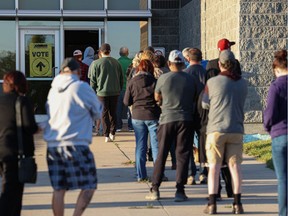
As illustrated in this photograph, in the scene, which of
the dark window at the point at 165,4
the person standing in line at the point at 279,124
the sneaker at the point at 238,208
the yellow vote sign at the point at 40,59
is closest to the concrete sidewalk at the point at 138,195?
the sneaker at the point at 238,208

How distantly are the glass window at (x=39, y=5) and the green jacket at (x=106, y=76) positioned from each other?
6.18 metres

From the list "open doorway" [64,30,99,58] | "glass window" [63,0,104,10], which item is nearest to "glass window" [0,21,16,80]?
"open doorway" [64,30,99,58]

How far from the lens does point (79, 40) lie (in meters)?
22.5

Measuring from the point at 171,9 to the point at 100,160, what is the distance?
9.66 metres

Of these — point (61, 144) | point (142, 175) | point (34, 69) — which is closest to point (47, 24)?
point (34, 69)

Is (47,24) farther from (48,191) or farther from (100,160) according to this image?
(48,191)

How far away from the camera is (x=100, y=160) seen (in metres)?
14.3

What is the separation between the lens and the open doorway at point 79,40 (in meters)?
22.4

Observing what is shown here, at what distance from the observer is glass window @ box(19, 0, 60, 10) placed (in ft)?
72.6

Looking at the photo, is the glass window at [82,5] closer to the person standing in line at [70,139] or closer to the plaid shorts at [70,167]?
the person standing in line at [70,139]

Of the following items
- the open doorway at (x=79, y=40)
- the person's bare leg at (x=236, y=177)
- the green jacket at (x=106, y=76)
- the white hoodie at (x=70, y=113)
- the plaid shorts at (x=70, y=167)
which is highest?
the open doorway at (x=79, y=40)

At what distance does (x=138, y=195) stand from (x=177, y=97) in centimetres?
146

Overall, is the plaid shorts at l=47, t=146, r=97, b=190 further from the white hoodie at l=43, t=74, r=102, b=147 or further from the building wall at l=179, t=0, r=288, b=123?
the building wall at l=179, t=0, r=288, b=123

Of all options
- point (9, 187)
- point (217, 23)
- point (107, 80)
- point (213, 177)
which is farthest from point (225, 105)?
point (217, 23)
